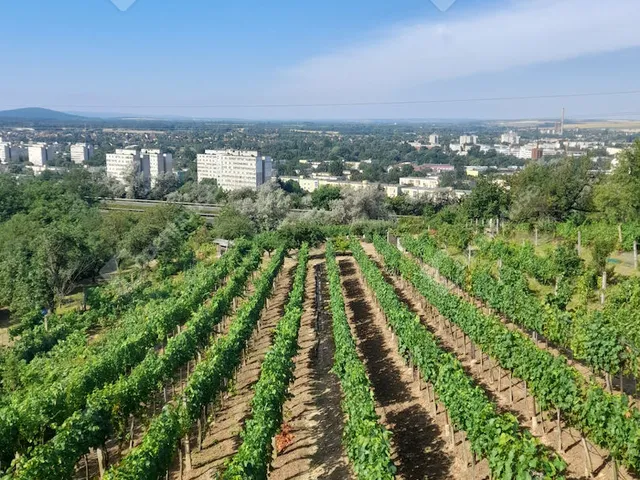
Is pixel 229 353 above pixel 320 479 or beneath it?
above

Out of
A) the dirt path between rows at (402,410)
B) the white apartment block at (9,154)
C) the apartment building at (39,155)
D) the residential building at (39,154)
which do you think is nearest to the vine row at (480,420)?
the dirt path between rows at (402,410)

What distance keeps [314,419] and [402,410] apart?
6.97 ft

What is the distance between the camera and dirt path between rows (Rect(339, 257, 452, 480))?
1105 centimetres

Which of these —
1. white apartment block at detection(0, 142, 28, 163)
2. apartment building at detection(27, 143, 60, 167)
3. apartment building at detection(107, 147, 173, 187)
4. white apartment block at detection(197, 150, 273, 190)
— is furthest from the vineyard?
white apartment block at detection(0, 142, 28, 163)

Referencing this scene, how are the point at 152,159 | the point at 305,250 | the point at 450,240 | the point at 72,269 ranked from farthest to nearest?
the point at 152,159
the point at 305,250
the point at 450,240
the point at 72,269

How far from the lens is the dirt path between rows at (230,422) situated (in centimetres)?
1171

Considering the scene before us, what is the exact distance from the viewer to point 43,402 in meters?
12.0

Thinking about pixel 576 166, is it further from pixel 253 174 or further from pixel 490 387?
pixel 253 174

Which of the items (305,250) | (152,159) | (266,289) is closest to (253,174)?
(152,159)

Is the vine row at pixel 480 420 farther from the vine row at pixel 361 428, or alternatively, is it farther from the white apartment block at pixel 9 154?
the white apartment block at pixel 9 154

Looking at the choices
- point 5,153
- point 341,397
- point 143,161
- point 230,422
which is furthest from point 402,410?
point 5,153

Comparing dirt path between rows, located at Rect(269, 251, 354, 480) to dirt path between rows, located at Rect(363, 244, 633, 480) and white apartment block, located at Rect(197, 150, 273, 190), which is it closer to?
→ dirt path between rows, located at Rect(363, 244, 633, 480)

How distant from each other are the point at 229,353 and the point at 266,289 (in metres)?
8.37

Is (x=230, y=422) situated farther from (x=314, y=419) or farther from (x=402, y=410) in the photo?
(x=402, y=410)
